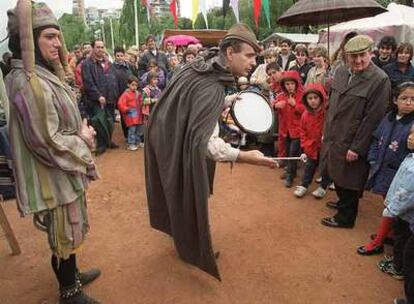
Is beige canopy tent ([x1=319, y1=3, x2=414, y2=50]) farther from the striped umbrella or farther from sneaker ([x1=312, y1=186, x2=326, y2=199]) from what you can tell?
sneaker ([x1=312, y1=186, x2=326, y2=199])

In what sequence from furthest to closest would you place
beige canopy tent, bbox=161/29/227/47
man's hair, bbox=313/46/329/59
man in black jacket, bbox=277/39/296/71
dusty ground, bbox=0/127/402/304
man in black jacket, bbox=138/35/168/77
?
beige canopy tent, bbox=161/29/227/47
man in black jacket, bbox=138/35/168/77
man in black jacket, bbox=277/39/296/71
man's hair, bbox=313/46/329/59
dusty ground, bbox=0/127/402/304

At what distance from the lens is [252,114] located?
307 cm

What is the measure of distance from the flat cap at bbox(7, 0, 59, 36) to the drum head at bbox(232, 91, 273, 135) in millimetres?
1489

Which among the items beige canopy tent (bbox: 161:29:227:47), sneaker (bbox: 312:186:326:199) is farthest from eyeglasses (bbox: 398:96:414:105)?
beige canopy tent (bbox: 161:29:227:47)

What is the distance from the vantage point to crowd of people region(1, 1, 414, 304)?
2.22m

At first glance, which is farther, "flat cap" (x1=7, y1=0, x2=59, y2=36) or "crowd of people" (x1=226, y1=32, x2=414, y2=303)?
"crowd of people" (x1=226, y1=32, x2=414, y2=303)

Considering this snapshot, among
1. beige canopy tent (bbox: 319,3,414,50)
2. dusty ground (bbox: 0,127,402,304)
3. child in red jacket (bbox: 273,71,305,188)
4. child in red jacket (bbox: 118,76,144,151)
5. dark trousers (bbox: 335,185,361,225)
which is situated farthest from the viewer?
beige canopy tent (bbox: 319,3,414,50)

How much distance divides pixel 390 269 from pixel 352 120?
4.58 ft

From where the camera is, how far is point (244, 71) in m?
2.72

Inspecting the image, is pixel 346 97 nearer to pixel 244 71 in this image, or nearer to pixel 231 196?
pixel 244 71

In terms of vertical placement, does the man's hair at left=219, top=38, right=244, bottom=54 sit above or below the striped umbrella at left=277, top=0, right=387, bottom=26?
below

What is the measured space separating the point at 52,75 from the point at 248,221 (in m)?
2.63

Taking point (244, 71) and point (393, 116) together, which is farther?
point (393, 116)

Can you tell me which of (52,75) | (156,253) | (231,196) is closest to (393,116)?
(231,196)
